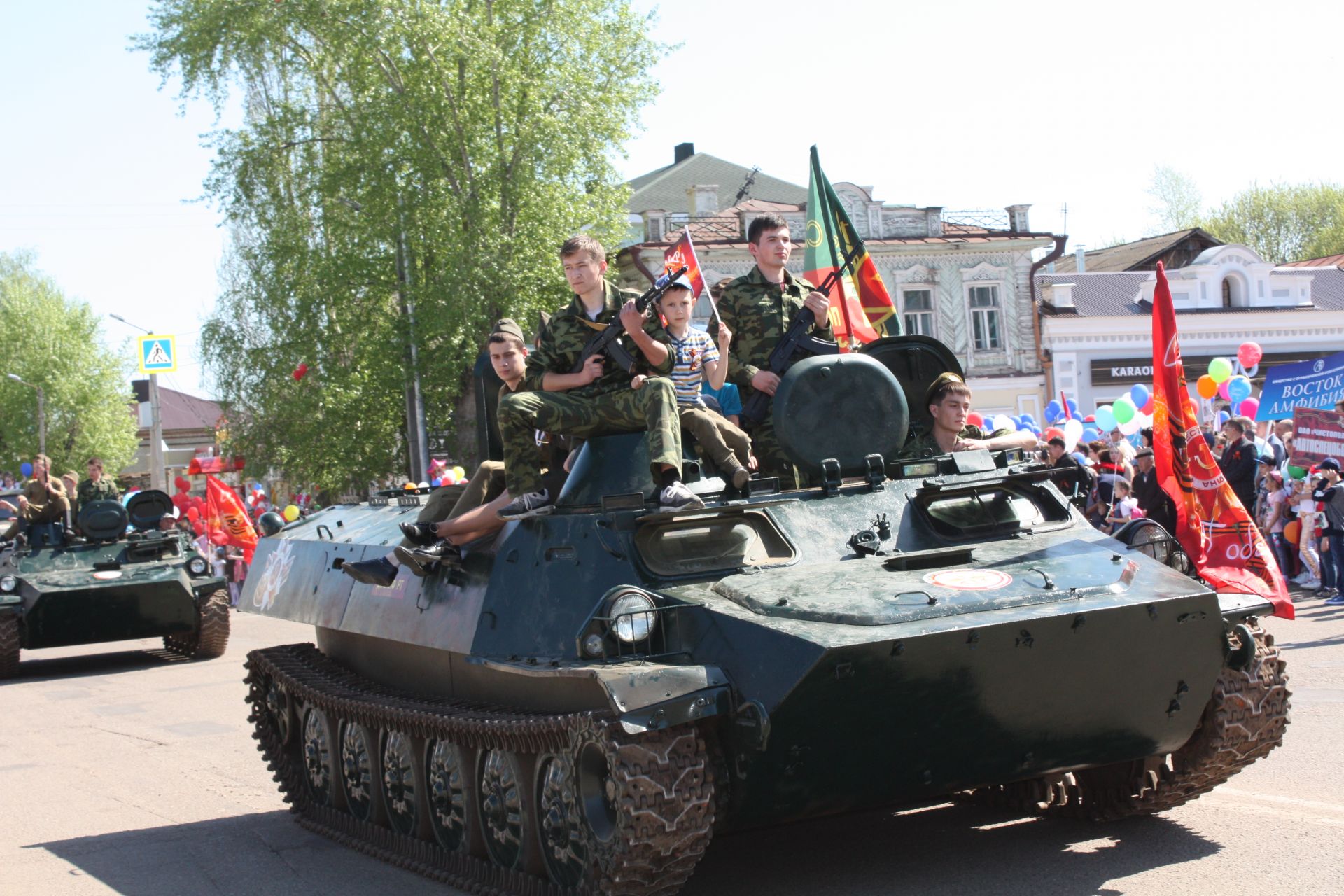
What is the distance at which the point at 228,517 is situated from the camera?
22281mm

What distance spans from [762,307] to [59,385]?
58655mm

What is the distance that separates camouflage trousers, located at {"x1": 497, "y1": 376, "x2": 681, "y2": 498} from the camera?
643cm

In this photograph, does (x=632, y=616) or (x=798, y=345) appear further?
(x=798, y=345)

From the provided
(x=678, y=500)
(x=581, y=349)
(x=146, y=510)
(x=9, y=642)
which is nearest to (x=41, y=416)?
(x=146, y=510)

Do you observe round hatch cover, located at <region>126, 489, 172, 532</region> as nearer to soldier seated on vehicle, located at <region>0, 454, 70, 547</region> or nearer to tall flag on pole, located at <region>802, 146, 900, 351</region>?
soldier seated on vehicle, located at <region>0, 454, 70, 547</region>

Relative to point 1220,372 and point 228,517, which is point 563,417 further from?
point 228,517

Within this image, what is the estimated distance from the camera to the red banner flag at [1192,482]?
417 inches

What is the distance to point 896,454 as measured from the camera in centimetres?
710

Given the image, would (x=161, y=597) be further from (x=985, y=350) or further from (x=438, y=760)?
(x=985, y=350)

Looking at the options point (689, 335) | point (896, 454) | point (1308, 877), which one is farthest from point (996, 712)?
point (689, 335)

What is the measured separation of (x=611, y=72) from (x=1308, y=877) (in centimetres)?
2573

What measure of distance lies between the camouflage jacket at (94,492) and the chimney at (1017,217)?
86.6 ft

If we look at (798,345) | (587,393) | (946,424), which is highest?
(798,345)

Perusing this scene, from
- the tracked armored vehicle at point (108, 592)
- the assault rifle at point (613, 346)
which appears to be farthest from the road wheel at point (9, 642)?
the assault rifle at point (613, 346)
